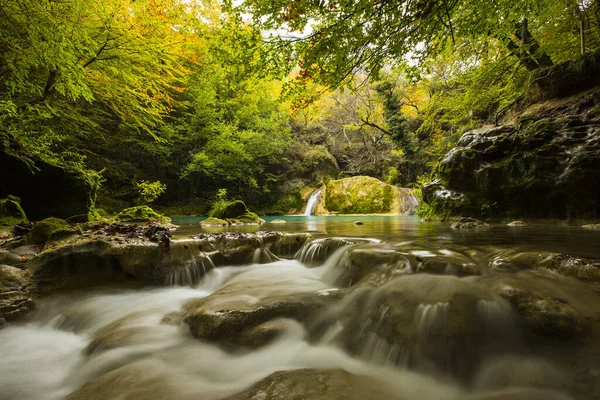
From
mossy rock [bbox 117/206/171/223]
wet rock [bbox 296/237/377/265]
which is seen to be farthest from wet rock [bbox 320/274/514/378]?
mossy rock [bbox 117/206/171/223]

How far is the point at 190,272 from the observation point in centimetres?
371

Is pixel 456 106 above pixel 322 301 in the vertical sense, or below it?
above

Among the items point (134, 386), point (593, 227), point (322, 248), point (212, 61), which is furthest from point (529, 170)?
point (134, 386)

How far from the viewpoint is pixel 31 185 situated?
637cm

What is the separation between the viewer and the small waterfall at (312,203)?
784 inches

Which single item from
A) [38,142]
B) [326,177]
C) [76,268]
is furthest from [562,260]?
[326,177]

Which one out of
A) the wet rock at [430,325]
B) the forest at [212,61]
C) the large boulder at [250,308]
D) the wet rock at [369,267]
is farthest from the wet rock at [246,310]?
the forest at [212,61]

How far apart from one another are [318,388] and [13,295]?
136 inches

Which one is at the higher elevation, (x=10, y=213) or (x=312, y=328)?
(x=10, y=213)

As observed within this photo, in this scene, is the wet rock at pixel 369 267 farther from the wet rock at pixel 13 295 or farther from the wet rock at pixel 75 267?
the wet rock at pixel 13 295

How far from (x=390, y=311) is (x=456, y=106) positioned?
9.51 m

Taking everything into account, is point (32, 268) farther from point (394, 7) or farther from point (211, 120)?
point (211, 120)

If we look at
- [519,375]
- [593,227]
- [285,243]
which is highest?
[593,227]

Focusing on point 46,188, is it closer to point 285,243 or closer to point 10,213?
point 10,213
